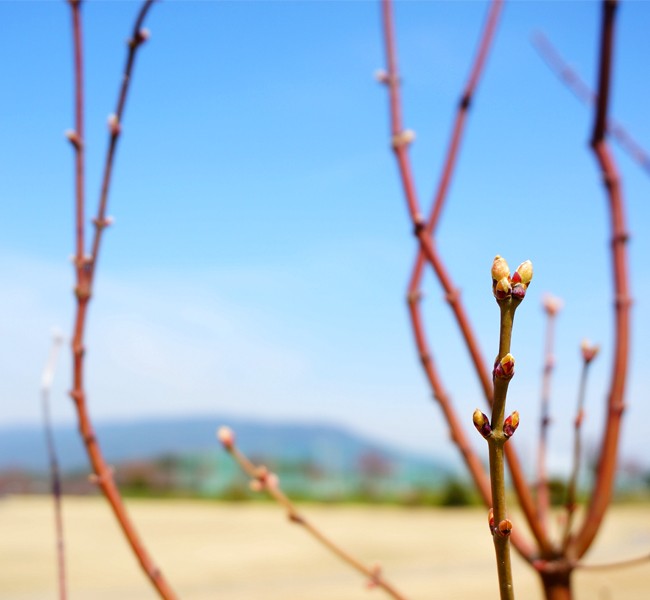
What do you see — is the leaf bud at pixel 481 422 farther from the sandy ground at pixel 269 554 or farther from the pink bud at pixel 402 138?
the sandy ground at pixel 269 554

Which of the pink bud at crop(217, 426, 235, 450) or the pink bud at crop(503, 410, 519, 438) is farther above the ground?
the pink bud at crop(503, 410, 519, 438)

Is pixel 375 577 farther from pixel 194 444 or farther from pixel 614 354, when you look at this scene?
pixel 194 444

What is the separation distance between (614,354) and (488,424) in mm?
519

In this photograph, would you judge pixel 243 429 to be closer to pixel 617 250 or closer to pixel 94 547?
pixel 94 547

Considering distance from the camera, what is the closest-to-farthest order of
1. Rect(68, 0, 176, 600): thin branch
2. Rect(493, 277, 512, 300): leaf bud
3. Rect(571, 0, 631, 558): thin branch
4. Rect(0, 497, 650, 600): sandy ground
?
Rect(493, 277, 512, 300): leaf bud, Rect(68, 0, 176, 600): thin branch, Rect(571, 0, 631, 558): thin branch, Rect(0, 497, 650, 600): sandy ground

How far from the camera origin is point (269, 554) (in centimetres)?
804

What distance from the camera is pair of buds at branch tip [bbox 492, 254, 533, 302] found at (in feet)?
0.84

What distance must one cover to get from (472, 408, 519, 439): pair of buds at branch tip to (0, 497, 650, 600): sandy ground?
3.91m

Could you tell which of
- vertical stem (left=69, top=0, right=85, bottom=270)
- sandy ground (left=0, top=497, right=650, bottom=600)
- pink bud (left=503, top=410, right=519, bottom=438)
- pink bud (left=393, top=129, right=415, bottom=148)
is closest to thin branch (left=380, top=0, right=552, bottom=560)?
pink bud (left=393, top=129, right=415, bottom=148)

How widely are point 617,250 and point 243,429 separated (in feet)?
222

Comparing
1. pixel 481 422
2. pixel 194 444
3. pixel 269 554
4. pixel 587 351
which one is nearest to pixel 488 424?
pixel 481 422

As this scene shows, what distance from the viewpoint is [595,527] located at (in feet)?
2.43

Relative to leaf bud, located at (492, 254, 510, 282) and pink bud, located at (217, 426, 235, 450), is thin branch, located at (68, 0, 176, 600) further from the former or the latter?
leaf bud, located at (492, 254, 510, 282)

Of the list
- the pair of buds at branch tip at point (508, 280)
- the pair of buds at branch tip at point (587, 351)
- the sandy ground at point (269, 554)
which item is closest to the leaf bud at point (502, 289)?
the pair of buds at branch tip at point (508, 280)
